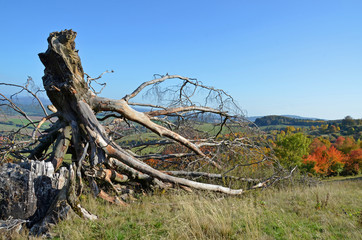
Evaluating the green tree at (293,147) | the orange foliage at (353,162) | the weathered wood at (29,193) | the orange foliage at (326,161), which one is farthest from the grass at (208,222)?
the orange foliage at (353,162)

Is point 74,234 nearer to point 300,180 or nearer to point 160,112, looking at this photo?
point 160,112

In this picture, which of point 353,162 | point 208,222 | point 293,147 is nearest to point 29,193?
point 208,222

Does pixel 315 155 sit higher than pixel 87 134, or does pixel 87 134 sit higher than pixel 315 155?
pixel 87 134

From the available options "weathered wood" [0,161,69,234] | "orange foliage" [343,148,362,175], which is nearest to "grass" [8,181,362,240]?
"weathered wood" [0,161,69,234]

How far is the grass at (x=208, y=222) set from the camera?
3.64m

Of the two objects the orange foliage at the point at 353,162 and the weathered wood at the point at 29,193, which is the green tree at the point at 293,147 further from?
the weathered wood at the point at 29,193

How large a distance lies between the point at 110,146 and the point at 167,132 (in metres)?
1.35

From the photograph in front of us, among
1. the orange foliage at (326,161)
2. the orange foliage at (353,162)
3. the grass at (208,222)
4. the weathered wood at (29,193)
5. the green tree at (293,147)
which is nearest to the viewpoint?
the grass at (208,222)

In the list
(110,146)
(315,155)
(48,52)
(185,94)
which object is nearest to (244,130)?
(185,94)

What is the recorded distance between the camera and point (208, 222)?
386 cm

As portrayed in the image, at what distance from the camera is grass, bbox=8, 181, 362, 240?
3.64 meters

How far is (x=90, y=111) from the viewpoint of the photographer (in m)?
5.54

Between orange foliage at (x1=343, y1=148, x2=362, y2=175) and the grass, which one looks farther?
orange foliage at (x1=343, y1=148, x2=362, y2=175)

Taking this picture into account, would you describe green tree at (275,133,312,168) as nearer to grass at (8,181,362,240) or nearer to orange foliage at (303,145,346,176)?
orange foliage at (303,145,346,176)
